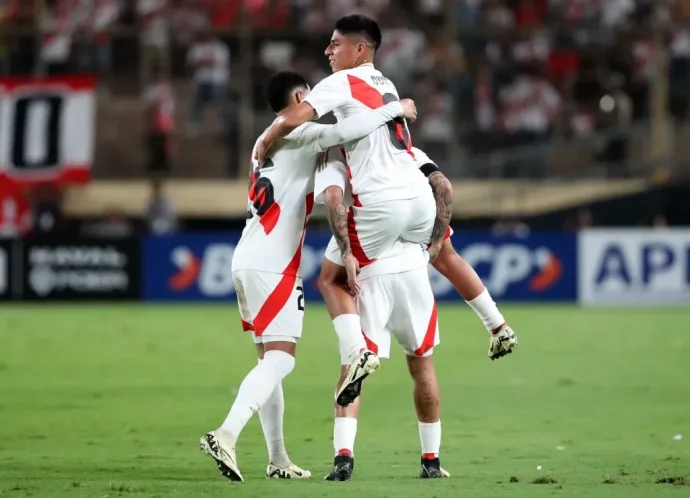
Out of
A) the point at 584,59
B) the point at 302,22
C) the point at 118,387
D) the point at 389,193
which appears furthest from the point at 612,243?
the point at 389,193

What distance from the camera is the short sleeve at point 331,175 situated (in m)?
7.91

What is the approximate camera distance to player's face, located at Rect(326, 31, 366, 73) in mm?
8070

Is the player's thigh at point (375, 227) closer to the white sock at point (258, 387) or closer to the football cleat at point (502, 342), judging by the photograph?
the white sock at point (258, 387)

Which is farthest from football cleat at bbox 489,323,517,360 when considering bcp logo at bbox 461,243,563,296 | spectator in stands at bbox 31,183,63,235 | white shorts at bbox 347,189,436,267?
spectator in stands at bbox 31,183,63,235

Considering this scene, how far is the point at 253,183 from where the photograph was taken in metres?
8.16

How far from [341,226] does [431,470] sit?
1.52 meters

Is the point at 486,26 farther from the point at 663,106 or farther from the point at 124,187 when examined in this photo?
the point at 124,187

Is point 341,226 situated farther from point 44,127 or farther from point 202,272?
point 44,127

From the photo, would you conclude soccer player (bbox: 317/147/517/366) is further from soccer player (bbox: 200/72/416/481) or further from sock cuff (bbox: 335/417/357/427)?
sock cuff (bbox: 335/417/357/427)

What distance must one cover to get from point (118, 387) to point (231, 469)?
649 cm

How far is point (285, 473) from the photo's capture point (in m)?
8.19

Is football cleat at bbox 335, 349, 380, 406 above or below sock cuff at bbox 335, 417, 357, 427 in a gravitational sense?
above

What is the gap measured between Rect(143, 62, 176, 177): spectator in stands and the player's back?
19.4m

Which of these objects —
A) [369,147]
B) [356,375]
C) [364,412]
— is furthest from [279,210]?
[364,412]
